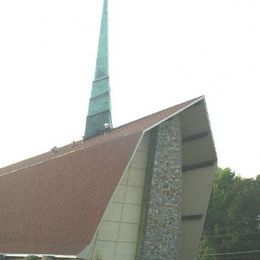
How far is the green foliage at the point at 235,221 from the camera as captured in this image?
104 feet

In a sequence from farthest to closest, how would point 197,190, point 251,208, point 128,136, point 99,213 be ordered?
1. point 251,208
2. point 197,190
3. point 128,136
4. point 99,213

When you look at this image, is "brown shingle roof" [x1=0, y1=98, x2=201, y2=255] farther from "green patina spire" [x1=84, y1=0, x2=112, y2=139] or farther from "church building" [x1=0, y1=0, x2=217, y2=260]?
"green patina spire" [x1=84, y1=0, x2=112, y2=139]

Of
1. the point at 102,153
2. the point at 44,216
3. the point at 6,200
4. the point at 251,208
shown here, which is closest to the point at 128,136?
the point at 102,153

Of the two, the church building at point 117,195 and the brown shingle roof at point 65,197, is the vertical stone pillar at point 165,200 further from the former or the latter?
the brown shingle roof at point 65,197

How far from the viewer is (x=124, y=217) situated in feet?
57.6

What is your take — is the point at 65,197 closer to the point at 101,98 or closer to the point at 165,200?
the point at 165,200

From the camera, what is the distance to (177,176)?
18328mm

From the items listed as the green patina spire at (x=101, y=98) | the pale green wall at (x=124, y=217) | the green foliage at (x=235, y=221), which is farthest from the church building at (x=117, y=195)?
the green foliage at (x=235, y=221)

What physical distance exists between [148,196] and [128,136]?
2.18 metres

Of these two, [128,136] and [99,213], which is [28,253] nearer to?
[99,213]

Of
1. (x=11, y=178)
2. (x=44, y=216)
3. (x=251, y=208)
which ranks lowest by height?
(x=44, y=216)

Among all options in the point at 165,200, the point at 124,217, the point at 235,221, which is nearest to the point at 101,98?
the point at 165,200

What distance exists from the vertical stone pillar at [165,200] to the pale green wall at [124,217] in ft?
1.52

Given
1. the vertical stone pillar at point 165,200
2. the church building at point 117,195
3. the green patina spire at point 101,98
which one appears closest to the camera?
the church building at point 117,195
